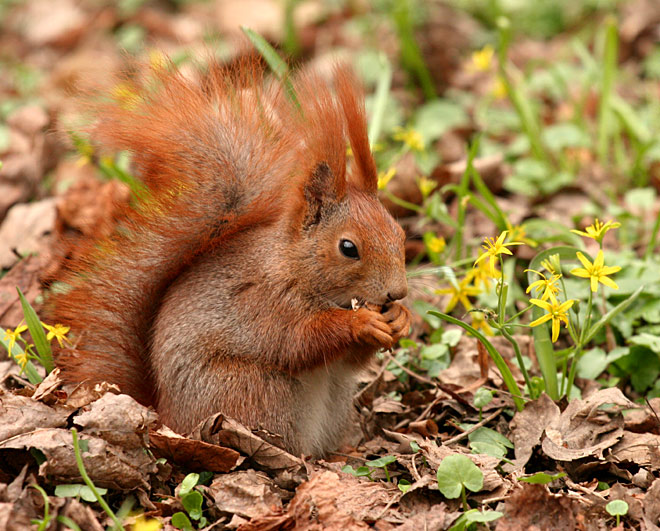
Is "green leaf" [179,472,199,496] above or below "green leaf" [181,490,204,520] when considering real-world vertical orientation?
above

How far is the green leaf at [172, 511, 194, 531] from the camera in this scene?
2199 mm

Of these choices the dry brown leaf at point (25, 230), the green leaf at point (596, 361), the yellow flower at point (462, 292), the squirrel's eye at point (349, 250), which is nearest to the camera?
the squirrel's eye at point (349, 250)

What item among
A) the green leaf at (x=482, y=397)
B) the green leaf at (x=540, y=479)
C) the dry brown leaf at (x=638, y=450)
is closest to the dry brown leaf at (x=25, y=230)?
the green leaf at (x=482, y=397)

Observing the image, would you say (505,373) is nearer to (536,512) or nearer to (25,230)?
(536,512)

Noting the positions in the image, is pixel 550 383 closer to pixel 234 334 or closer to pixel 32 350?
pixel 234 334

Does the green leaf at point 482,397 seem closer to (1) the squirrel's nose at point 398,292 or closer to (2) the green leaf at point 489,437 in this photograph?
(2) the green leaf at point 489,437

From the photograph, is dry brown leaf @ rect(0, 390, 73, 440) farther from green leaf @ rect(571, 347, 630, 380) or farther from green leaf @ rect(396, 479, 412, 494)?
green leaf @ rect(571, 347, 630, 380)

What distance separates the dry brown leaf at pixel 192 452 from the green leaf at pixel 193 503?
162 millimetres

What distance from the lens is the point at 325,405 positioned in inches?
109

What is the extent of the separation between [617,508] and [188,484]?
1216mm

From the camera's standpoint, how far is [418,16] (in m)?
5.90

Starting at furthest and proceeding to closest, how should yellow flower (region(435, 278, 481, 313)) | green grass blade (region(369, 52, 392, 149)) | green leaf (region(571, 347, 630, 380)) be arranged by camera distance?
1. green grass blade (region(369, 52, 392, 149))
2. yellow flower (region(435, 278, 481, 313))
3. green leaf (region(571, 347, 630, 380))

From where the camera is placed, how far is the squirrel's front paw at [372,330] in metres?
2.49

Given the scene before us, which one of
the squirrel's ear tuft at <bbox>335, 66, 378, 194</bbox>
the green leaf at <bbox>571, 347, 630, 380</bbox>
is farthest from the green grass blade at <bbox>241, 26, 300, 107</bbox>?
the green leaf at <bbox>571, 347, 630, 380</bbox>
